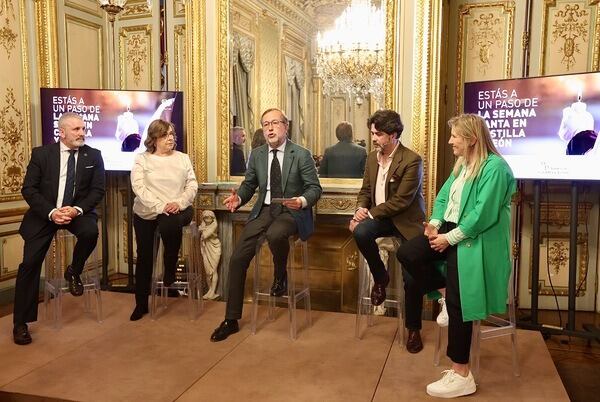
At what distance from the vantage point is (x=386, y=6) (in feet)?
13.4

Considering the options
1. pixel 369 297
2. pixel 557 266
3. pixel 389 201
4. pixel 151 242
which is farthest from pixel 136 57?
pixel 557 266

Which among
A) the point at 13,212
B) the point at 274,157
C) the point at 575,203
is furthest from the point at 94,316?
the point at 575,203

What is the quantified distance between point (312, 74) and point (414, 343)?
2235 mm

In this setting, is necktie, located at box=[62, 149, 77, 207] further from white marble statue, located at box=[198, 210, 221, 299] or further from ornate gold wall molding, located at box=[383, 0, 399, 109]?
ornate gold wall molding, located at box=[383, 0, 399, 109]

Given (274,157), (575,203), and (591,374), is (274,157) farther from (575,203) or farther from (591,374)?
(591,374)

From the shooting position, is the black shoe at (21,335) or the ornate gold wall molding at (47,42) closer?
the black shoe at (21,335)

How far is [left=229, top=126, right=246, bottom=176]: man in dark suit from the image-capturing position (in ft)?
15.1

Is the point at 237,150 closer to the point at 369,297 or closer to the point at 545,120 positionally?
the point at 369,297

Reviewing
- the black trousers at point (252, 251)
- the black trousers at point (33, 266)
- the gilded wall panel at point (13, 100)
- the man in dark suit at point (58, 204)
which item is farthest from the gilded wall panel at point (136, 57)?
the black trousers at point (252, 251)

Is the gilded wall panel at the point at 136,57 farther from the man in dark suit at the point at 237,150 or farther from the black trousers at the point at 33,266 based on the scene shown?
the black trousers at the point at 33,266

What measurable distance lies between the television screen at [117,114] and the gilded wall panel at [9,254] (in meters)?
0.84

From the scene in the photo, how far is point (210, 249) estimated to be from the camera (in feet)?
14.8

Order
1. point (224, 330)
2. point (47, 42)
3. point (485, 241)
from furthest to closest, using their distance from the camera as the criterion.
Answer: point (47, 42) → point (224, 330) → point (485, 241)

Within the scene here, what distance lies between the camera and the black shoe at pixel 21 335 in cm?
327
